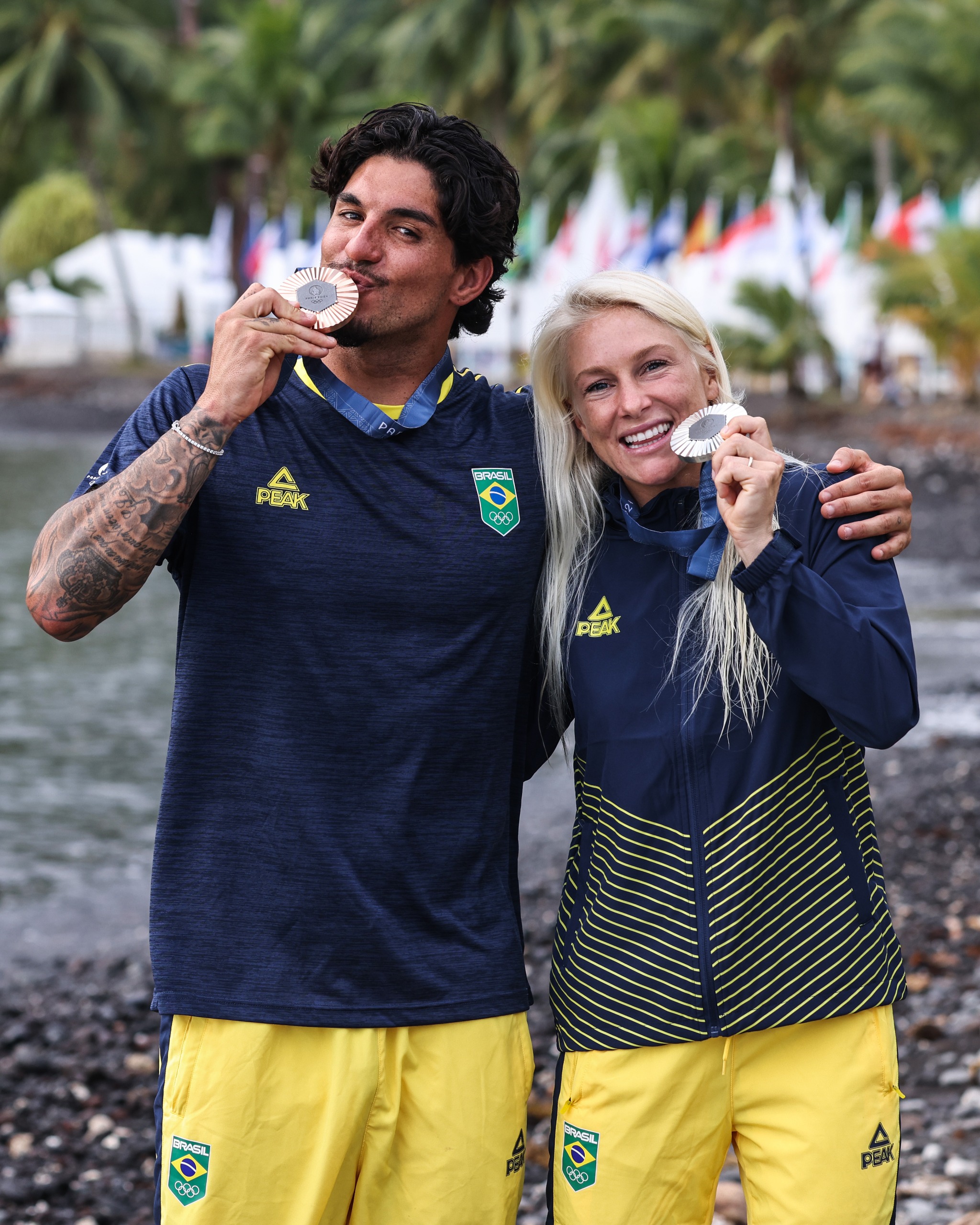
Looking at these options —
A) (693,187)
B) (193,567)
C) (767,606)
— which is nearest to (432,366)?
(193,567)

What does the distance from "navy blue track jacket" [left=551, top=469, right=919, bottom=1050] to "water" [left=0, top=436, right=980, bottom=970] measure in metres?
1.21

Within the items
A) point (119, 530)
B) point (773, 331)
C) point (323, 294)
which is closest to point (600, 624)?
point (323, 294)

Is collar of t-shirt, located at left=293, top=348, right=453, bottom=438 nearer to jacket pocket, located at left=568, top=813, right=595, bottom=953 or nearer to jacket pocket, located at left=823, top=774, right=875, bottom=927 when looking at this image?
jacket pocket, located at left=568, top=813, right=595, bottom=953

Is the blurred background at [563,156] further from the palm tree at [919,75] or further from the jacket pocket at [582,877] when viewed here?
the jacket pocket at [582,877]

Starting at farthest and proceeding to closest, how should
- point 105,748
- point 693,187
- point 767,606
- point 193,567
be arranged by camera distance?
1. point 693,187
2. point 105,748
3. point 193,567
4. point 767,606

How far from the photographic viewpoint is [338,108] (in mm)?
49906

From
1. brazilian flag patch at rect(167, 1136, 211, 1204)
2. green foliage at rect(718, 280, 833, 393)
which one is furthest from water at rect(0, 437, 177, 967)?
green foliage at rect(718, 280, 833, 393)

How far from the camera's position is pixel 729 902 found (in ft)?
9.07

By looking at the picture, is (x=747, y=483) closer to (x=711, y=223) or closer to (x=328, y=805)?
(x=328, y=805)

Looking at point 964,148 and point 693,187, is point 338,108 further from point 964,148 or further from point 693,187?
point 964,148

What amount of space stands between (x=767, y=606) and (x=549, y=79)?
162 ft

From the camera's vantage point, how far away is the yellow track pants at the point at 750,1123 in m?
2.73

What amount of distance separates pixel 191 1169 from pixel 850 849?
1.45 metres

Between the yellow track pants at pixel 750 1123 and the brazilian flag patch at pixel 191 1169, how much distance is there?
2.37ft
